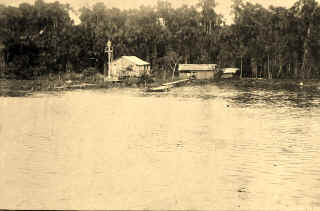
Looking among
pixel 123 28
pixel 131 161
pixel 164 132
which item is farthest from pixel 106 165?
pixel 123 28

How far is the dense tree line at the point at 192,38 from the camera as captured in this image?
188 feet

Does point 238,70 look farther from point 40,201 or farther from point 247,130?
point 40,201

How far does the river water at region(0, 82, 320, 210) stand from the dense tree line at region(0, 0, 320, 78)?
3470 cm

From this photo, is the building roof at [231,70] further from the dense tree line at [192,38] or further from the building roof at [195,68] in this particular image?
the building roof at [195,68]

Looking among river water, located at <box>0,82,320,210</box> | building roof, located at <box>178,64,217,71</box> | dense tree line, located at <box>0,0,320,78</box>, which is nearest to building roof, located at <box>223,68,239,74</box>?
dense tree line, located at <box>0,0,320,78</box>

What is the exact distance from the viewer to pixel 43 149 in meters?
11.3

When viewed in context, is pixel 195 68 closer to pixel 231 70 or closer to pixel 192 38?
pixel 231 70

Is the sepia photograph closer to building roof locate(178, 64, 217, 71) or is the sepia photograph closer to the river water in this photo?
the river water

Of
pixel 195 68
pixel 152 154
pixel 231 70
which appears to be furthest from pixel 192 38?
pixel 152 154

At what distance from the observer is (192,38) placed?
7575cm

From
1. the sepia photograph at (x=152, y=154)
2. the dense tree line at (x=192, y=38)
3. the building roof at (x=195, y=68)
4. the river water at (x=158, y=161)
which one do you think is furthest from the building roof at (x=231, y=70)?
the river water at (x=158, y=161)

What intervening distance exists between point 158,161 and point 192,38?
6705 centimetres

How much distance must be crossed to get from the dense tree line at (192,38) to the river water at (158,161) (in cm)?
3470

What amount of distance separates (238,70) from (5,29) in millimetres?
39303
